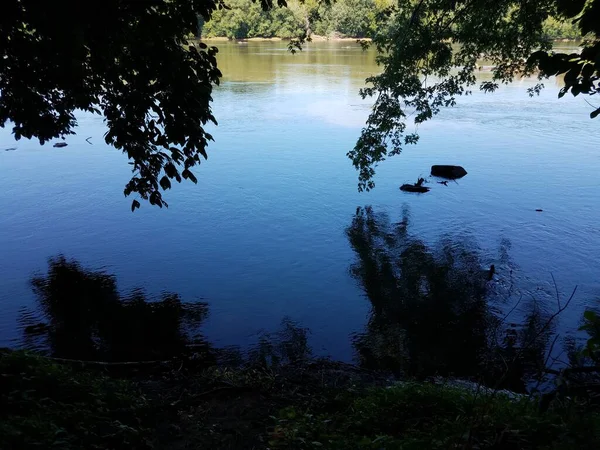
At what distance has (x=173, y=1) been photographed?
5.51 m

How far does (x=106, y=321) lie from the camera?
10812 mm

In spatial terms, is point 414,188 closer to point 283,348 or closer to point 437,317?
point 437,317

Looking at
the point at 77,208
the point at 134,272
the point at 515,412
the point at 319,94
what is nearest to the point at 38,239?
the point at 77,208

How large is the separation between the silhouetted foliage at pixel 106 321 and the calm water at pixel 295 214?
1.27 feet

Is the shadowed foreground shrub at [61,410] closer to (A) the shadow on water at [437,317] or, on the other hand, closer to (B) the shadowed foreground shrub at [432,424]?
(B) the shadowed foreground shrub at [432,424]

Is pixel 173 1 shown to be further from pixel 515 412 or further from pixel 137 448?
pixel 515 412

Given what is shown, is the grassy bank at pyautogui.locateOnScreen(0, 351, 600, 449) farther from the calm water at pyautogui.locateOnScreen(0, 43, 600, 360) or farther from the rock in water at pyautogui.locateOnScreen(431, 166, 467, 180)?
the rock in water at pyautogui.locateOnScreen(431, 166, 467, 180)

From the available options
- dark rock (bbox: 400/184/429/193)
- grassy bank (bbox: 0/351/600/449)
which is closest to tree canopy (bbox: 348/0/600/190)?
dark rock (bbox: 400/184/429/193)

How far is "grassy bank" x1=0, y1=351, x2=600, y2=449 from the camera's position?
4.13 meters

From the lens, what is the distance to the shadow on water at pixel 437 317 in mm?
9062

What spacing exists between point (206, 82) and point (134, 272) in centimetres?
906

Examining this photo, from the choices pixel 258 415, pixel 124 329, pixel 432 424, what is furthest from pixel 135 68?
pixel 124 329

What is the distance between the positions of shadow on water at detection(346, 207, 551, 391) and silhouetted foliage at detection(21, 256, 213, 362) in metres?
3.63

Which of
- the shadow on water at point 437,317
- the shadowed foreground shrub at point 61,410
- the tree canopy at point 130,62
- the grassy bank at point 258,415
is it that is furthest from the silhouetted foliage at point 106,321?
the tree canopy at point 130,62
